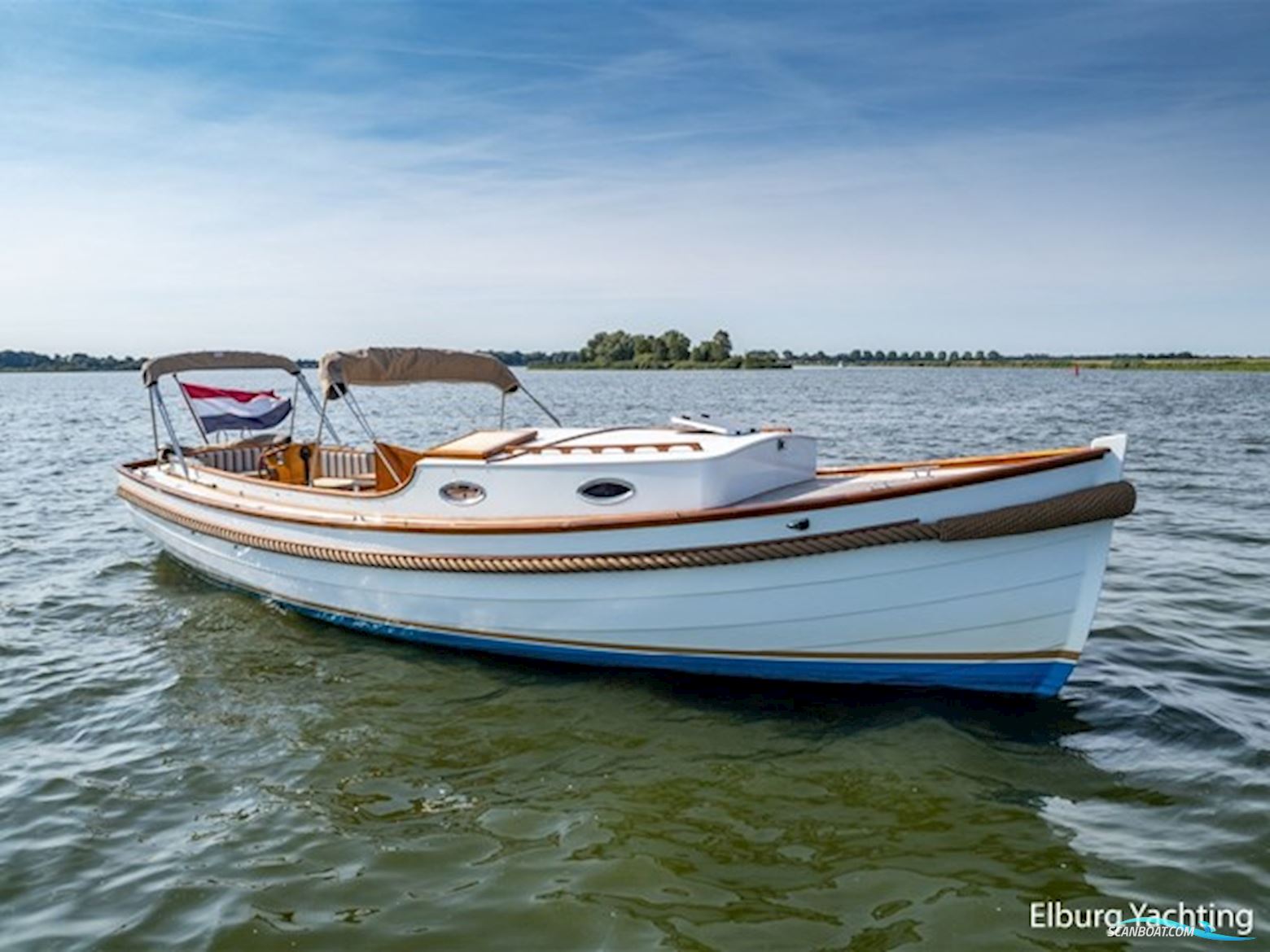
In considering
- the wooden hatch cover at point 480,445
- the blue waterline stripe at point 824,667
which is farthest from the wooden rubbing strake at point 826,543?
the wooden hatch cover at point 480,445

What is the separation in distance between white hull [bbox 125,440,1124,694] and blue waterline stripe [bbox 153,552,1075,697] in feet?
0.04

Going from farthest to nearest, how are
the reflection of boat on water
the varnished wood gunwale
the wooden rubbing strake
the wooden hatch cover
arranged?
the wooden hatch cover < the reflection of boat on water < the varnished wood gunwale < the wooden rubbing strake

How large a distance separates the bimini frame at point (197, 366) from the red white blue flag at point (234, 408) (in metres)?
0.15

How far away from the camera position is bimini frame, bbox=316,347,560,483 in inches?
390

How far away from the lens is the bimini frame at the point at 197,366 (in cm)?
1175

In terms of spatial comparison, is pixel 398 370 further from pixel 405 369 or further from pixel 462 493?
pixel 462 493

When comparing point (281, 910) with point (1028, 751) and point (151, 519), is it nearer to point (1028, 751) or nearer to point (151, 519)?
point (1028, 751)

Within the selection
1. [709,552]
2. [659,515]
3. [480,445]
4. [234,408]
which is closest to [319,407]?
[234,408]

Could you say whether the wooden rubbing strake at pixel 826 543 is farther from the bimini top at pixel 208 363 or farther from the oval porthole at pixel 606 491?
the bimini top at pixel 208 363

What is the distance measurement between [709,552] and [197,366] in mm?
8557

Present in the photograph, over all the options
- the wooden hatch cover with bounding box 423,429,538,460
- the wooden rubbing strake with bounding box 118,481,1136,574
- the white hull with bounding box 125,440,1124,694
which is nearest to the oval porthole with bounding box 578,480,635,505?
the white hull with bounding box 125,440,1124,694

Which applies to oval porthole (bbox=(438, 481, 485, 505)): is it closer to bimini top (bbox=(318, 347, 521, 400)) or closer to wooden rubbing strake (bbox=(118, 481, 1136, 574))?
wooden rubbing strake (bbox=(118, 481, 1136, 574))

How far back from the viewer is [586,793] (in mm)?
6312

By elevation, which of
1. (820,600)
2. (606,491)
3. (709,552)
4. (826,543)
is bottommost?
(820,600)
